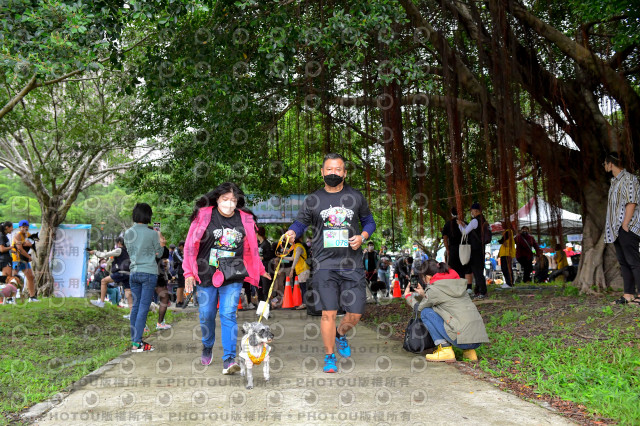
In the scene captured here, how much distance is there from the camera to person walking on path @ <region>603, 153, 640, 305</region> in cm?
605

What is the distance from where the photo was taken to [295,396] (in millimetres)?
3803

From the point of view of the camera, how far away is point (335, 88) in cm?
991

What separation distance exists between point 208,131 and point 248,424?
8.24 meters

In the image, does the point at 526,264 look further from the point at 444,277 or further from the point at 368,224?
the point at 368,224

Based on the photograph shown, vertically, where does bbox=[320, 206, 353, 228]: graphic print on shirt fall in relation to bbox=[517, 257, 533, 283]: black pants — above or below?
above

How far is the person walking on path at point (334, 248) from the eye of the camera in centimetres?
463

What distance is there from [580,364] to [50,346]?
594 cm

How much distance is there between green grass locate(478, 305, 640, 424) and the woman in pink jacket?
2.20m

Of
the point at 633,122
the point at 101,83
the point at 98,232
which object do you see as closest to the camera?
the point at 633,122

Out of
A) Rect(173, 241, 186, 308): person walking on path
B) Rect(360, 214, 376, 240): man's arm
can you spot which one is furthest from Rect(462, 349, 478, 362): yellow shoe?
Rect(173, 241, 186, 308): person walking on path

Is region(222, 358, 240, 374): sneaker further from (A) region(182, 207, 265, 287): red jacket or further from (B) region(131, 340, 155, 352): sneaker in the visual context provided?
(B) region(131, 340, 155, 352): sneaker

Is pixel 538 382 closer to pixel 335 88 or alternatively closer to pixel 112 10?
pixel 112 10

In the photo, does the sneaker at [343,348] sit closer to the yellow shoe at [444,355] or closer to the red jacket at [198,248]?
the yellow shoe at [444,355]

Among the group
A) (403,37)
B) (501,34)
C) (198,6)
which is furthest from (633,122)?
(198,6)
